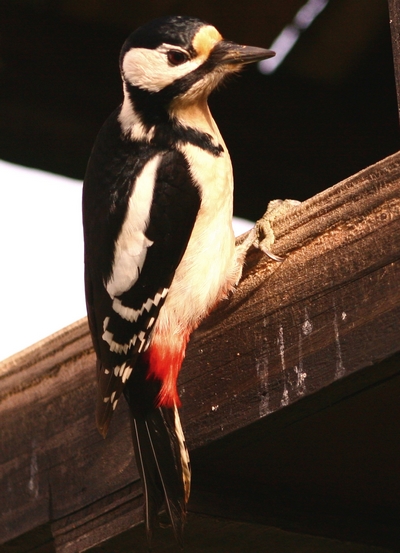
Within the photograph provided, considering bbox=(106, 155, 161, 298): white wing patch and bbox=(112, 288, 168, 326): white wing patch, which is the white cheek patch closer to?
bbox=(106, 155, 161, 298): white wing patch

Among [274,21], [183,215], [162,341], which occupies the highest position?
[274,21]

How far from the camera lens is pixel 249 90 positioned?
3457mm

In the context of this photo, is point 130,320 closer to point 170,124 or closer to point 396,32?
point 170,124

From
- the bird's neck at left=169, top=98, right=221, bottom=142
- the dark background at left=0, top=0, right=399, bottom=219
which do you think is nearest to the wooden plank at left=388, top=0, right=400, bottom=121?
the bird's neck at left=169, top=98, right=221, bottom=142

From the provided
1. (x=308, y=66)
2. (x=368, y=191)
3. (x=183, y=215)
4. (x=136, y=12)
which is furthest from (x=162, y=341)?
(x=308, y=66)

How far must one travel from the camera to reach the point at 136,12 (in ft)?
10.3

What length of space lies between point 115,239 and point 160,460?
495 millimetres

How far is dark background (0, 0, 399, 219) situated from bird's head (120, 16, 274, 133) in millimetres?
829

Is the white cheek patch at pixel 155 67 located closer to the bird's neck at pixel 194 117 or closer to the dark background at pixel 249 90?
the bird's neck at pixel 194 117

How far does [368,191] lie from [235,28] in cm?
158

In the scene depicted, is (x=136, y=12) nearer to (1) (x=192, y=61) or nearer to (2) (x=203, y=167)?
(1) (x=192, y=61)

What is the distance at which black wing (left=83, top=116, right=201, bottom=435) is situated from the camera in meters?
1.94

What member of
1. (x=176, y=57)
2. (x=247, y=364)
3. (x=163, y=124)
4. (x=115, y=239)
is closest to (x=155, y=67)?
(x=176, y=57)

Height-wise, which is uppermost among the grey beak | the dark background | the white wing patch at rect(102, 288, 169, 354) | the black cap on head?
the dark background
